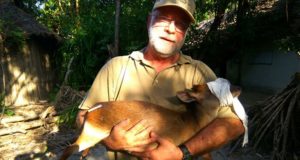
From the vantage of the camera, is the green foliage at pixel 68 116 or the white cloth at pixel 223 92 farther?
the green foliage at pixel 68 116

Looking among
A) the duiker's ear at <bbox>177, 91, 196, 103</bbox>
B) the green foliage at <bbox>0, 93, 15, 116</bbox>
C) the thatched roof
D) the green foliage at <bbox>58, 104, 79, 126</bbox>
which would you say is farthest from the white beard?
the thatched roof

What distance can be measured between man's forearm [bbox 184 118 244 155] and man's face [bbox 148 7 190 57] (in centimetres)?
54

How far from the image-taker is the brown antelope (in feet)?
6.55

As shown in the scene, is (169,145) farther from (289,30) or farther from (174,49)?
(289,30)

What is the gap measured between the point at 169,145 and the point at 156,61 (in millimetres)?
676

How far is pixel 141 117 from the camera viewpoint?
1.99 meters

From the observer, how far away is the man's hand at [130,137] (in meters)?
1.93

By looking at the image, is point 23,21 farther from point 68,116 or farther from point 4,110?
point 68,116

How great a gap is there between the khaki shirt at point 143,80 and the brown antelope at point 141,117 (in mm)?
252

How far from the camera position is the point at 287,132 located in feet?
19.1

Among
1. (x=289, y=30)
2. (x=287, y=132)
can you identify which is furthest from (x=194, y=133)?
(x=289, y=30)

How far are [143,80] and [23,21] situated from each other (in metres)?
10.9

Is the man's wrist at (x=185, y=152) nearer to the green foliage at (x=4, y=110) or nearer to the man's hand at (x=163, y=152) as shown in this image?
the man's hand at (x=163, y=152)

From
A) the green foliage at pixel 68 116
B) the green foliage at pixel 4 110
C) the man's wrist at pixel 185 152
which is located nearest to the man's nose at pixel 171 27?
the man's wrist at pixel 185 152
